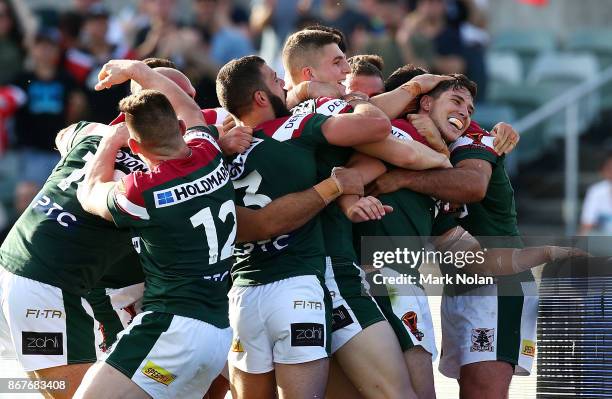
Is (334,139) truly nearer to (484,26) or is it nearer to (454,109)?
(454,109)

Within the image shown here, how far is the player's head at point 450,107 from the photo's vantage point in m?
7.39

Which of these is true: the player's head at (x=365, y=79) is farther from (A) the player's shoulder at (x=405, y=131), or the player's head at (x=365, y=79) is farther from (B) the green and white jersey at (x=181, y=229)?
(B) the green and white jersey at (x=181, y=229)

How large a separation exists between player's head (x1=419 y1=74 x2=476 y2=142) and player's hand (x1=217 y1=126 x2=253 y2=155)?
1.23m

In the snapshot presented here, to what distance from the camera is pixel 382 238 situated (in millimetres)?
7199

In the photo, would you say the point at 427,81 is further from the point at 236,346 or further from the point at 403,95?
the point at 236,346

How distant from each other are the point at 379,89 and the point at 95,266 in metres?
2.06

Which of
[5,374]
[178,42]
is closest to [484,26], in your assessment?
[178,42]

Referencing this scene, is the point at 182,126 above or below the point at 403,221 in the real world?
above

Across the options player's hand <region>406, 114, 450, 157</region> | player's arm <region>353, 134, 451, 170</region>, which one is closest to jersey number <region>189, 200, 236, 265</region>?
player's arm <region>353, 134, 451, 170</region>

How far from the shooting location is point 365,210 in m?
6.71

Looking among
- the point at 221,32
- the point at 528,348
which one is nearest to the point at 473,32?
the point at 221,32

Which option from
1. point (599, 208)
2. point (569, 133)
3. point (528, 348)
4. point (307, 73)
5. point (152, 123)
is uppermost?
point (307, 73)

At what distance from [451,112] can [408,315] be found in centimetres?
127

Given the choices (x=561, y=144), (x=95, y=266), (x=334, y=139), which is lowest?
(x=561, y=144)
